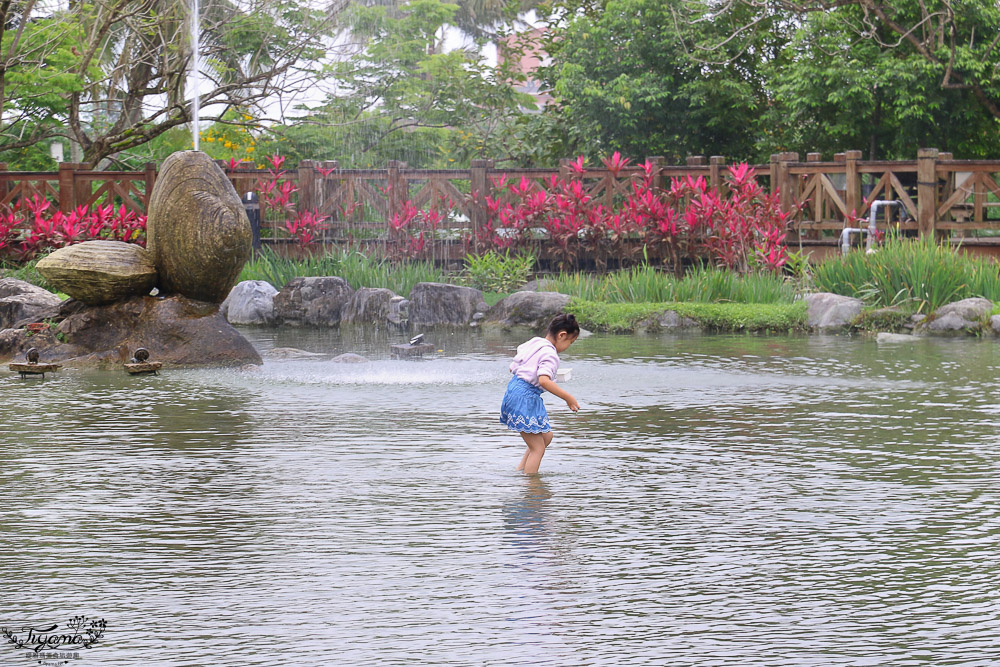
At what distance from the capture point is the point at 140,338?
1464cm

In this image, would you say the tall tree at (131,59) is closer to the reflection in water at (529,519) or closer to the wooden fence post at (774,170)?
the wooden fence post at (774,170)

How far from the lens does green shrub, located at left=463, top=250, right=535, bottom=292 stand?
21.9 m

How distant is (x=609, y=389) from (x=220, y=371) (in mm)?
4177

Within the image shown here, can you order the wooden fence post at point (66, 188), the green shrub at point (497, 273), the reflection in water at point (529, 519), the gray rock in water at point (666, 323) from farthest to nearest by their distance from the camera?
the wooden fence post at point (66, 188)
the green shrub at point (497, 273)
the gray rock in water at point (666, 323)
the reflection in water at point (529, 519)

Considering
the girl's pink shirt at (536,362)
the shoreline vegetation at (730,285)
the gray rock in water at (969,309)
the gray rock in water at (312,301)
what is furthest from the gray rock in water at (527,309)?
the girl's pink shirt at (536,362)

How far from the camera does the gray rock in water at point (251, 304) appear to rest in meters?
20.7

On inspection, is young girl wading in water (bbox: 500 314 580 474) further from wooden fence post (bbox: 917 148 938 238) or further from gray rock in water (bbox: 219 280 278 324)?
wooden fence post (bbox: 917 148 938 238)

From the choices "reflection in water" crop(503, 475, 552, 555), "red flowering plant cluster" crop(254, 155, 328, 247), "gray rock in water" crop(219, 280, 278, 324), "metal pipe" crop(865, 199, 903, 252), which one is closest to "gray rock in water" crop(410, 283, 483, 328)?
"gray rock in water" crop(219, 280, 278, 324)

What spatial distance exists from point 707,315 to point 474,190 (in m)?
6.80

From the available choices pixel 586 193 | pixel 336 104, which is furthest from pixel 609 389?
pixel 336 104

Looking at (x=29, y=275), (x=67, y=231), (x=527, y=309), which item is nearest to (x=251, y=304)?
(x=67, y=231)

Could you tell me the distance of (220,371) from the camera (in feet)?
46.3

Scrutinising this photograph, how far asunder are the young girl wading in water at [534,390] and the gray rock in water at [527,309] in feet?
34.5

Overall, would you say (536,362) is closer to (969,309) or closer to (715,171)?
(969,309)
